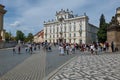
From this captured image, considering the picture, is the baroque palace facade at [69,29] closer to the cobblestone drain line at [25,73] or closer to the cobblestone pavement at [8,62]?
the cobblestone pavement at [8,62]

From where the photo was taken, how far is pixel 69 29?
401 feet

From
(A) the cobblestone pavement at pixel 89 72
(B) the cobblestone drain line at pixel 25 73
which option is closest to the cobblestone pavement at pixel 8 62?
(B) the cobblestone drain line at pixel 25 73

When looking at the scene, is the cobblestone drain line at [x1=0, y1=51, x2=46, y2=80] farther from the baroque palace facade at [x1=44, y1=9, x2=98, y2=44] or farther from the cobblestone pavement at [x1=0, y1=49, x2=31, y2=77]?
the baroque palace facade at [x1=44, y1=9, x2=98, y2=44]

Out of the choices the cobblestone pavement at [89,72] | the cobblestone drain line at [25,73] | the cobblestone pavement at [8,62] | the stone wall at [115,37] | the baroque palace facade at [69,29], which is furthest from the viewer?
the baroque palace facade at [69,29]

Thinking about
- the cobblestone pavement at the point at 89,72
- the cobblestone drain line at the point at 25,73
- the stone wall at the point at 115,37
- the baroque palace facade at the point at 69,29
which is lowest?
the cobblestone drain line at the point at 25,73

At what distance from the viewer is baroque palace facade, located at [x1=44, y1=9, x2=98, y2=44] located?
114m

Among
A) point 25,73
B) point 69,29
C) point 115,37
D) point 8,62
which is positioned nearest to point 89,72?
point 25,73

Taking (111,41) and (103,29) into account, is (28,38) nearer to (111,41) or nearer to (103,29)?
(103,29)

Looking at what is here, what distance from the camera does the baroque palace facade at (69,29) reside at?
4498 inches

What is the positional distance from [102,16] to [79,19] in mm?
21048

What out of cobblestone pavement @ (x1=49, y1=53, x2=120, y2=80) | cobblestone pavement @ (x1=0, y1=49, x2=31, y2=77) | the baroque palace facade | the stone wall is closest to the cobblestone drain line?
cobblestone pavement @ (x1=0, y1=49, x2=31, y2=77)

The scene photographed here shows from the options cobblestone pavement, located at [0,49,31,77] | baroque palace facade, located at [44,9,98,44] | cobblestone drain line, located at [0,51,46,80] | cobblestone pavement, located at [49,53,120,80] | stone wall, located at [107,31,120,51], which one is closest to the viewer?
cobblestone pavement, located at [49,53,120,80]

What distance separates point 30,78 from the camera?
9922 millimetres

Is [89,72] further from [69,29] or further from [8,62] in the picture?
[69,29]
